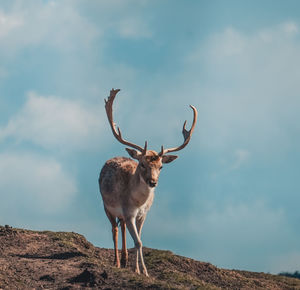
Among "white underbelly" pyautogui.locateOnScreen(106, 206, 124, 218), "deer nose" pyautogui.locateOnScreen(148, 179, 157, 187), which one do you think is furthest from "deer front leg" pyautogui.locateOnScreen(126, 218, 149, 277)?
"deer nose" pyautogui.locateOnScreen(148, 179, 157, 187)

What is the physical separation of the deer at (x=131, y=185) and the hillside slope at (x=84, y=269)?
47.0 inches

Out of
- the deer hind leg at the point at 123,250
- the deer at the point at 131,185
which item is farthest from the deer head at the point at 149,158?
the deer hind leg at the point at 123,250

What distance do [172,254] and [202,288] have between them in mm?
6899

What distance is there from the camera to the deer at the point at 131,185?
16.0m

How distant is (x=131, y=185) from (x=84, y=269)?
8.91ft

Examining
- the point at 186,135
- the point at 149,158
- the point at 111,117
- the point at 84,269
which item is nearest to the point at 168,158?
the point at 149,158

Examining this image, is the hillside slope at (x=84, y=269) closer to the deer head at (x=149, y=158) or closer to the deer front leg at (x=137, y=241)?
the deer front leg at (x=137, y=241)

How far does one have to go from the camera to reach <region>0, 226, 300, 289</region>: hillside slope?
1541 centimetres

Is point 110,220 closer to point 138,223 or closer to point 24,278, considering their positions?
point 138,223

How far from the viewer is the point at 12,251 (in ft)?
63.6

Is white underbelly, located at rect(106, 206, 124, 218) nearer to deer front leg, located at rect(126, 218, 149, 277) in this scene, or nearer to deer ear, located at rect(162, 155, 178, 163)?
deer front leg, located at rect(126, 218, 149, 277)

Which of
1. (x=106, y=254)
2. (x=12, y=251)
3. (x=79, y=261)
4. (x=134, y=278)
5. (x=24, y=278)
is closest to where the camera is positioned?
(x=134, y=278)

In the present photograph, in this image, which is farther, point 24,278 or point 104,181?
point 104,181

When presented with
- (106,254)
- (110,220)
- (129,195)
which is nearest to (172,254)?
(106,254)
